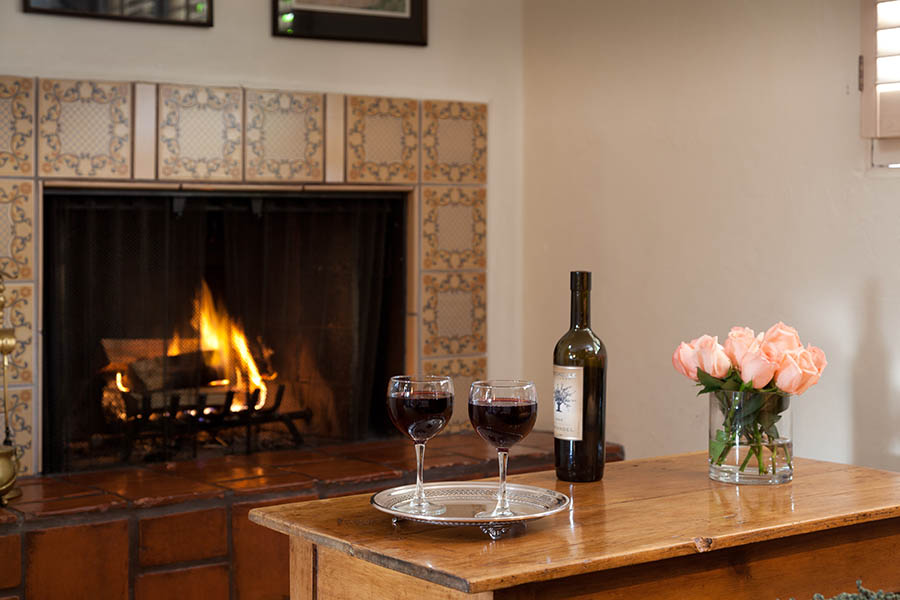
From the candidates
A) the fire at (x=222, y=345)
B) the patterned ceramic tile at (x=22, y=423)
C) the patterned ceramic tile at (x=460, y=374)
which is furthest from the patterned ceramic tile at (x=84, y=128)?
the patterned ceramic tile at (x=460, y=374)

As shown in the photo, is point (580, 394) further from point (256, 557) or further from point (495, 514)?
point (256, 557)

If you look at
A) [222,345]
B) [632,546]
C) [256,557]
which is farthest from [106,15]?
[632,546]

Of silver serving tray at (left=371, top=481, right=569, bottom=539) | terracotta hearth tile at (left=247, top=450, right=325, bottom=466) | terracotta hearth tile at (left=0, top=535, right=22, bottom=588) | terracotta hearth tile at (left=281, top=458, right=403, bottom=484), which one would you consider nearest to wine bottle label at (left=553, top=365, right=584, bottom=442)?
silver serving tray at (left=371, top=481, right=569, bottom=539)

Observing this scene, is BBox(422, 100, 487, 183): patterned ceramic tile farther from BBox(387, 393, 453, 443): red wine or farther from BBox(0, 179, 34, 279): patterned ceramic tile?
BBox(387, 393, 453, 443): red wine

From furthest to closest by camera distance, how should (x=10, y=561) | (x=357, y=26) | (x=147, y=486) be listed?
(x=357, y=26)
(x=147, y=486)
(x=10, y=561)

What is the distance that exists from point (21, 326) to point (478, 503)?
203cm

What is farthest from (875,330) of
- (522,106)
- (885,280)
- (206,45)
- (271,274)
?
(206,45)

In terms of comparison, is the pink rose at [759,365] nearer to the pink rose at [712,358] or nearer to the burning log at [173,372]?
the pink rose at [712,358]

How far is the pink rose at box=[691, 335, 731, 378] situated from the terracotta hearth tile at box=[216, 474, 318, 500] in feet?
4.92

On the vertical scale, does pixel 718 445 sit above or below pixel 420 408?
below

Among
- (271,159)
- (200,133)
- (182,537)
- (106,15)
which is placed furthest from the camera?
(271,159)

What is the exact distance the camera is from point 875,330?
2785mm

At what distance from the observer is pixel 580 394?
70.6 inches

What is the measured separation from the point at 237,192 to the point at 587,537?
2290 millimetres
